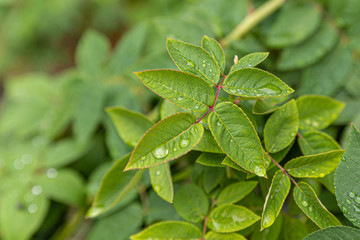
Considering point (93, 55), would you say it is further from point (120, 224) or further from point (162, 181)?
point (162, 181)

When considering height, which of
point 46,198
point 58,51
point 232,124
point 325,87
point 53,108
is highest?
point 232,124

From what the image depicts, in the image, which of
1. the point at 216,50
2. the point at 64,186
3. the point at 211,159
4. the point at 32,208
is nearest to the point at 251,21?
the point at 216,50

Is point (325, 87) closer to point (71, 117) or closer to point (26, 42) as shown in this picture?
point (71, 117)

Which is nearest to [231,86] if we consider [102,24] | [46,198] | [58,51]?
[46,198]

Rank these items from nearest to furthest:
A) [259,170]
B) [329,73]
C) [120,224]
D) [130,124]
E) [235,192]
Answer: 1. [259,170]
2. [235,192]
3. [130,124]
4. [120,224]
5. [329,73]

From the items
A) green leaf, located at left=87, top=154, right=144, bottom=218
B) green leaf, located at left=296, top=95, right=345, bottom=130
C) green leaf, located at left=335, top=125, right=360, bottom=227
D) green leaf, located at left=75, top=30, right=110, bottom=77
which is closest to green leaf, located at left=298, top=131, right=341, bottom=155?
green leaf, located at left=296, top=95, right=345, bottom=130

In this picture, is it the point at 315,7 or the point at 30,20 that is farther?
the point at 30,20

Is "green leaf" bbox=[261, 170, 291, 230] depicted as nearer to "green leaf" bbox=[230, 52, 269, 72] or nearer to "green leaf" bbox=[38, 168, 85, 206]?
"green leaf" bbox=[230, 52, 269, 72]
